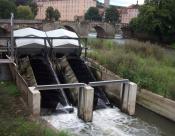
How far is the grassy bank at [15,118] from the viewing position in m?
12.3

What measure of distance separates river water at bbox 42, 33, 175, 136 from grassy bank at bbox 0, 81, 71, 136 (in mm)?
2005

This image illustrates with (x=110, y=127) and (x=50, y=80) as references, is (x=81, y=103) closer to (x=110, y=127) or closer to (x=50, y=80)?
(x=110, y=127)

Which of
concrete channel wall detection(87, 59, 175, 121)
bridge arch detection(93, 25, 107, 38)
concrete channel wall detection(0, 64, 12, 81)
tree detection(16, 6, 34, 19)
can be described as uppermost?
tree detection(16, 6, 34, 19)

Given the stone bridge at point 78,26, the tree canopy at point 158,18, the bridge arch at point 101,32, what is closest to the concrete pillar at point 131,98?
the stone bridge at point 78,26

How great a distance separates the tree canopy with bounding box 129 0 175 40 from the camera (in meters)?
67.1

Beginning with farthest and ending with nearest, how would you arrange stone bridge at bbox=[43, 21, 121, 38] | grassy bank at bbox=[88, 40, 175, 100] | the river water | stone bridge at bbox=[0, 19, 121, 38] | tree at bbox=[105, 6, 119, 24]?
tree at bbox=[105, 6, 119, 24] < stone bridge at bbox=[43, 21, 121, 38] < stone bridge at bbox=[0, 19, 121, 38] < grassy bank at bbox=[88, 40, 175, 100] < the river water

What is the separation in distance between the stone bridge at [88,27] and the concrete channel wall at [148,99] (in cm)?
4523

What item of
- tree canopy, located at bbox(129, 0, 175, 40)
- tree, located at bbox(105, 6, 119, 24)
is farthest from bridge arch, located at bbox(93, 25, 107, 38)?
tree, located at bbox(105, 6, 119, 24)

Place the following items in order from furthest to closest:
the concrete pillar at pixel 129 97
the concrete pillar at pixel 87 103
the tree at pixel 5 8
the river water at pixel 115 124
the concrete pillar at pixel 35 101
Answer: the tree at pixel 5 8
the concrete pillar at pixel 129 97
the concrete pillar at pixel 87 103
the river water at pixel 115 124
the concrete pillar at pixel 35 101

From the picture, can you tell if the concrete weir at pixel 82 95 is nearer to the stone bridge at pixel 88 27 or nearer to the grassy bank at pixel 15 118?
the grassy bank at pixel 15 118

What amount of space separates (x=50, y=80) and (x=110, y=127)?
20.9 feet

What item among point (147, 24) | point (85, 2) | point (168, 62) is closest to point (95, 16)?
point (85, 2)

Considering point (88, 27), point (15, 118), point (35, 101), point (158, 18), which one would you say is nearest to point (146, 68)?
point (35, 101)

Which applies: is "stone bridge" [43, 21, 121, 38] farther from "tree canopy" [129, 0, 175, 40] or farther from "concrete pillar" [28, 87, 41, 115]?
"concrete pillar" [28, 87, 41, 115]
